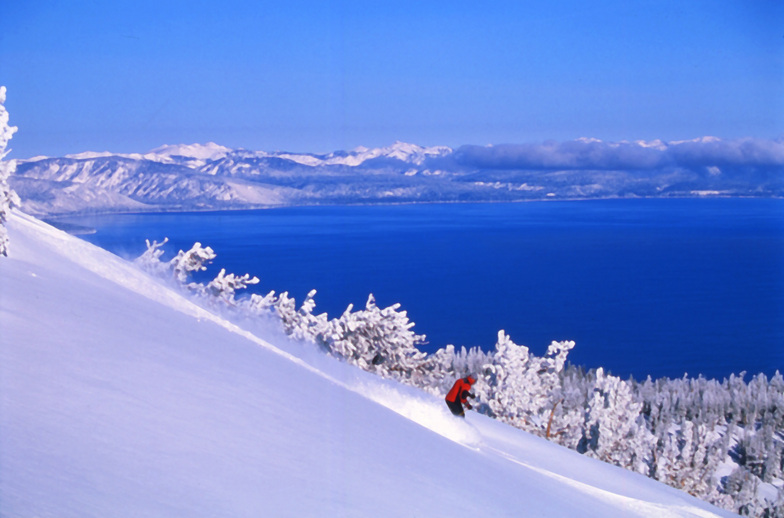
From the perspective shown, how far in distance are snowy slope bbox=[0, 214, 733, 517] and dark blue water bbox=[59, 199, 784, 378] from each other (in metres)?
8.47

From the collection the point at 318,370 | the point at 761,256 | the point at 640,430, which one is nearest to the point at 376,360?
the point at 318,370

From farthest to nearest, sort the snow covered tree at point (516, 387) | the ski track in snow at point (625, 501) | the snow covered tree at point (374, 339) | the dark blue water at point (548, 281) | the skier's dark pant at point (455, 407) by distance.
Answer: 1. the dark blue water at point (548, 281)
2. the snow covered tree at point (516, 387)
3. the snow covered tree at point (374, 339)
4. the skier's dark pant at point (455, 407)
5. the ski track in snow at point (625, 501)

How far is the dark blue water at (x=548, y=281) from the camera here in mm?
50000

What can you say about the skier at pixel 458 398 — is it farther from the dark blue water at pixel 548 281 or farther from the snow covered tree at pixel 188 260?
the dark blue water at pixel 548 281

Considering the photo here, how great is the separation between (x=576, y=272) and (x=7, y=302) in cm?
8317

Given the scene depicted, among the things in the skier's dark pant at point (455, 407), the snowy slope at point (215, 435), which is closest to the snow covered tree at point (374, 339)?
Answer: the snowy slope at point (215, 435)

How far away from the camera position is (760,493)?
22672 mm

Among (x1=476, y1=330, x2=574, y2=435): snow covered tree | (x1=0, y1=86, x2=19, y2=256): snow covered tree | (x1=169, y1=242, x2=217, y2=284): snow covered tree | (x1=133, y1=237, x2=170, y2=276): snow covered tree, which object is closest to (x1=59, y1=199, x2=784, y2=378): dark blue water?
(x1=133, y1=237, x2=170, y2=276): snow covered tree

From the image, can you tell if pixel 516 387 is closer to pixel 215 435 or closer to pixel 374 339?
pixel 374 339

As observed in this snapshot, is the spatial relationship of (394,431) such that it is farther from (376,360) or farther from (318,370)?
(376,360)

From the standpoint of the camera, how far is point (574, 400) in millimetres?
26672

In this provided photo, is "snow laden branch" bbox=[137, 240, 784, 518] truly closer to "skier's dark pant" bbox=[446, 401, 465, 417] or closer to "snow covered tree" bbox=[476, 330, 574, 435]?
"snow covered tree" bbox=[476, 330, 574, 435]

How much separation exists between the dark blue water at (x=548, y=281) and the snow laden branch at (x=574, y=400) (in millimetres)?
3973

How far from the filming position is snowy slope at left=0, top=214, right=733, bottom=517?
13.1 feet
